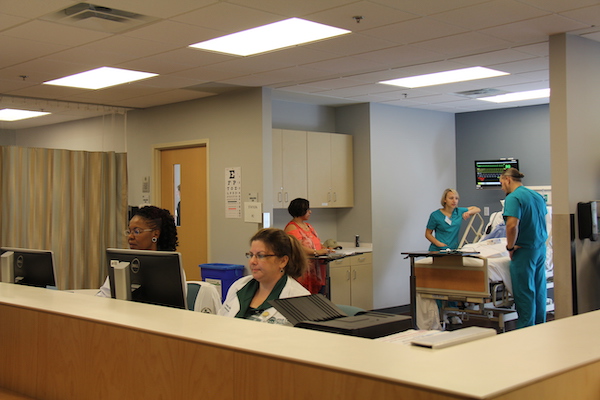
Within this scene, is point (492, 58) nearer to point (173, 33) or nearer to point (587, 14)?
point (587, 14)

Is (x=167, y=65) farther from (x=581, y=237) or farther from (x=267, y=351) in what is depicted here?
(x=267, y=351)

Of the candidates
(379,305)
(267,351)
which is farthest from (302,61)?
(267,351)

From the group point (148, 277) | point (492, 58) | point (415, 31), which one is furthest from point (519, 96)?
point (148, 277)

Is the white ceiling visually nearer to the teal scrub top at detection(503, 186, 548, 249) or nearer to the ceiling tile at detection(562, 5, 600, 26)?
the ceiling tile at detection(562, 5, 600, 26)

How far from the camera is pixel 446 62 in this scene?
5.78 m

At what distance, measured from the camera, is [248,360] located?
1624mm

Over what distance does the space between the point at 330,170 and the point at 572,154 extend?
11.6 ft

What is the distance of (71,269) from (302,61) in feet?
12.2

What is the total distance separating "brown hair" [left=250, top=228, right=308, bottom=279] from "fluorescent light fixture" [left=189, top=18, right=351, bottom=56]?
1735mm

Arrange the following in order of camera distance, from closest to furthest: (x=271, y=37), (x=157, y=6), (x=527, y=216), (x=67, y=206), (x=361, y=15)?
(x=157, y=6)
(x=361, y=15)
(x=271, y=37)
(x=527, y=216)
(x=67, y=206)

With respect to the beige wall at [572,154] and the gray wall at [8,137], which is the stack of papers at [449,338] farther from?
the gray wall at [8,137]

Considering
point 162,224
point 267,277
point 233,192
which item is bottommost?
point 267,277

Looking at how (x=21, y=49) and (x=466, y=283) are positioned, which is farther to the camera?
(x=466, y=283)

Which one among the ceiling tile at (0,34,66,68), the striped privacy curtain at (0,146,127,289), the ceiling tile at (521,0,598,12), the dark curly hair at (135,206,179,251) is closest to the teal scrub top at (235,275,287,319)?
the dark curly hair at (135,206,179,251)
